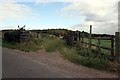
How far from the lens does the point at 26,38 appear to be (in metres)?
29.2

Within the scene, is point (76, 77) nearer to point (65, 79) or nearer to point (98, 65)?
point (65, 79)

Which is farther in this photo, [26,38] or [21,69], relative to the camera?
[26,38]

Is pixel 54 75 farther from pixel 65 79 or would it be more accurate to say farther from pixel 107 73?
pixel 107 73

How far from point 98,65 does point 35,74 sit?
3.89 m

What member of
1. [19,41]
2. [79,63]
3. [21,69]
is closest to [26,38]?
[19,41]

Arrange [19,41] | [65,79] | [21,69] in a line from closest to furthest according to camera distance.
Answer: [65,79], [21,69], [19,41]

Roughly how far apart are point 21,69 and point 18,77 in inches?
69.6

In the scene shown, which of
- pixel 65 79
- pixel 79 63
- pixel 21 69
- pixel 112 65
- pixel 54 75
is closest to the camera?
pixel 65 79

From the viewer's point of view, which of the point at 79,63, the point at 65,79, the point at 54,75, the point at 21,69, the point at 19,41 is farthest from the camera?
the point at 19,41

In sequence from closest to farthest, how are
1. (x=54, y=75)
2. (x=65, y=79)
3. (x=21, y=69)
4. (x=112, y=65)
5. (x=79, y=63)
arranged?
(x=65, y=79), (x=54, y=75), (x=21, y=69), (x=112, y=65), (x=79, y=63)

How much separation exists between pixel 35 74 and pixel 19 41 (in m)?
17.8

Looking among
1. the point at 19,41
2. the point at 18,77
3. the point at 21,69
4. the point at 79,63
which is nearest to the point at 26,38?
the point at 19,41

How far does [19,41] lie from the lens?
28.9 m

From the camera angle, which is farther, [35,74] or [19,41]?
[19,41]
